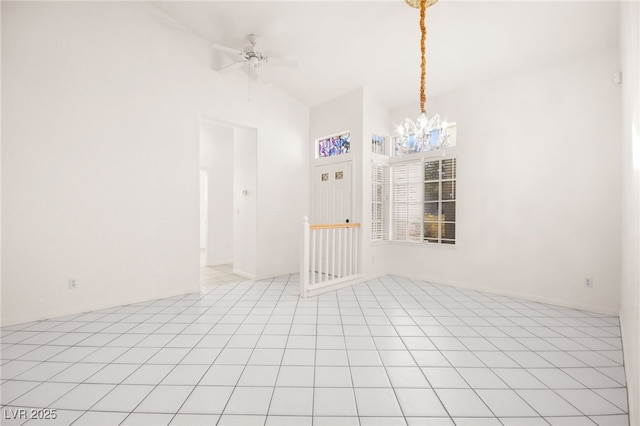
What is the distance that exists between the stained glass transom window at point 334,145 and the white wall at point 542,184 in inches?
65.8

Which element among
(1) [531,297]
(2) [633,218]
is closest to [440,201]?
(1) [531,297]

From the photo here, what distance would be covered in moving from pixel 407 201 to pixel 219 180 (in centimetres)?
437

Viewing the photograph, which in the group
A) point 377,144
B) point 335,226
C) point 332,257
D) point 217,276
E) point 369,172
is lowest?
point 217,276

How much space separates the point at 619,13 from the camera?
2.70 metres

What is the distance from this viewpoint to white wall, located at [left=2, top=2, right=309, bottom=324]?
282cm

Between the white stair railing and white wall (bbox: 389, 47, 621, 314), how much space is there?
1.50m

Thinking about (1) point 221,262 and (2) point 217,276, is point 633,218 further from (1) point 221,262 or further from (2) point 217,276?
(1) point 221,262

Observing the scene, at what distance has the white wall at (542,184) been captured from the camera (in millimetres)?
3143

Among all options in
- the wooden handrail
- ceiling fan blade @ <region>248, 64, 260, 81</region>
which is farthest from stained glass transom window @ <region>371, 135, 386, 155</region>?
ceiling fan blade @ <region>248, 64, 260, 81</region>

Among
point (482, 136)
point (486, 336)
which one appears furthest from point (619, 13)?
point (486, 336)

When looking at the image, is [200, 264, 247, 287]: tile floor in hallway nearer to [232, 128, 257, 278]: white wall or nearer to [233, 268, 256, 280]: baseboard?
[233, 268, 256, 280]: baseboard

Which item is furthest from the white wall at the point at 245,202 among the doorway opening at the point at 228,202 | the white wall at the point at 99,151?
the white wall at the point at 99,151

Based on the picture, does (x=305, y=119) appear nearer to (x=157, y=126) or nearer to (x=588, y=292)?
(x=157, y=126)

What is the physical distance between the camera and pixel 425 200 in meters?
4.72
